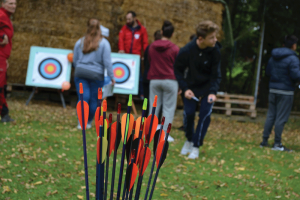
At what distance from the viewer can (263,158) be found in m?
4.89

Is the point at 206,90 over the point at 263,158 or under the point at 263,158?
over

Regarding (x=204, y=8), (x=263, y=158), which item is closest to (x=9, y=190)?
(x=263, y=158)

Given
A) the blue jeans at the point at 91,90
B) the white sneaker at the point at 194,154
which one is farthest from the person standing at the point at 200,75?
the blue jeans at the point at 91,90

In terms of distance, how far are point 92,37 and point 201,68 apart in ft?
6.08

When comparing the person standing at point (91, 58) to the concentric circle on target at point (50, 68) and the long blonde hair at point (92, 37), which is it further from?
the concentric circle on target at point (50, 68)

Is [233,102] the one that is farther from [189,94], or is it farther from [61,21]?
[189,94]

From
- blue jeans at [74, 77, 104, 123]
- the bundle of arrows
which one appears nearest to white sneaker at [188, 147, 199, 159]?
blue jeans at [74, 77, 104, 123]

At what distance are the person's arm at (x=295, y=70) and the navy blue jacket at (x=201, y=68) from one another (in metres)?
1.72

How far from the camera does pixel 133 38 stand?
807 cm

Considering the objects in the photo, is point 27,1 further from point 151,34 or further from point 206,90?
point 206,90

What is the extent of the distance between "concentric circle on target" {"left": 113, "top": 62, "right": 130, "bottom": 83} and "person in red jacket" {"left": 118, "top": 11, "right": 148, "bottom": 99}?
0.35 m

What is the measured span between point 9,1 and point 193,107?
318 centimetres

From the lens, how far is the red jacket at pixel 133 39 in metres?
7.95

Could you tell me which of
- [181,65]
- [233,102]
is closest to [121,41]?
[233,102]
